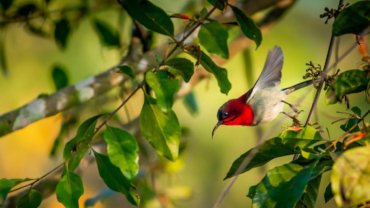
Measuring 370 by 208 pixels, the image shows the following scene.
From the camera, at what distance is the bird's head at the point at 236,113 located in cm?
201

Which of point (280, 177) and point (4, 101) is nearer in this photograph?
point (280, 177)

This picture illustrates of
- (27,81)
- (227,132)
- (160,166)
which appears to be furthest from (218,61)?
(27,81)

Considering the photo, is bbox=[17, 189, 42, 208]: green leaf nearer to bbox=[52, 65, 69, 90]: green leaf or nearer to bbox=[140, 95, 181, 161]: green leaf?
bbox=[140, 95, 181, 161]: green leaf

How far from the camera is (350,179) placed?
3.84 ft

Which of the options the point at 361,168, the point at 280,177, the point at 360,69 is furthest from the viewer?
the point at 360,69

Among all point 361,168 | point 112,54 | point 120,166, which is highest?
point 112,54

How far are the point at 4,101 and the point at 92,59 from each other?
62cm

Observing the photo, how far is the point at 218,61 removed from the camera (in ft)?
8.80

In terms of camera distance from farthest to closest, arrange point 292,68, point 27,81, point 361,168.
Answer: point 27,81 < point 292,68 < point 361,168

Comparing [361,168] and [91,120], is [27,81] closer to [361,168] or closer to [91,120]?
[91,120]

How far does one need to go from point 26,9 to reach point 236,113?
109 cm

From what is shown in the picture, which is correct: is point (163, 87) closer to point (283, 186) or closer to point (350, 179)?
point (283, 186)

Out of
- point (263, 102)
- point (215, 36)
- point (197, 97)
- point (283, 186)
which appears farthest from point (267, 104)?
point (197, 97)

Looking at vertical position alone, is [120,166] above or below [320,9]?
below
